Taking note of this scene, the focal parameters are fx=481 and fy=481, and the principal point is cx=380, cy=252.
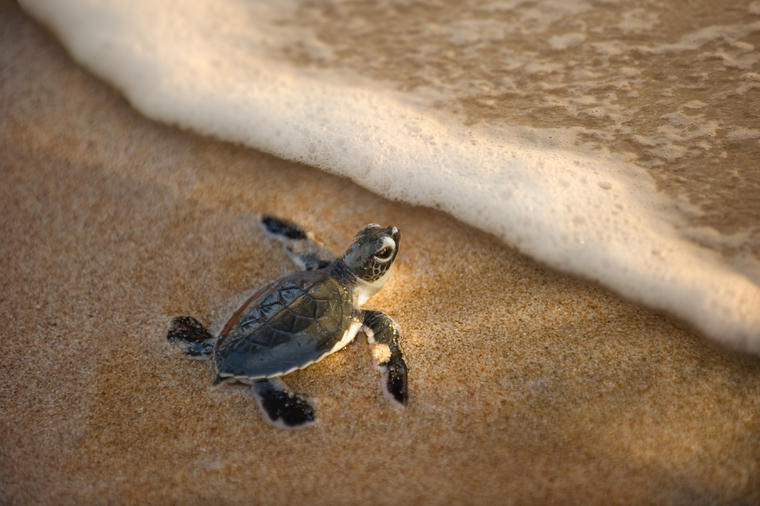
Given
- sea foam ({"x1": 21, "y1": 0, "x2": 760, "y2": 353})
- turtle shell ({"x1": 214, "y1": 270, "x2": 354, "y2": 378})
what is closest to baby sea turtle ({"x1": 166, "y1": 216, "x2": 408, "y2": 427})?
turtle shell ({"x1": 214, "y1": 270, "x2": 354, "y2": 378})

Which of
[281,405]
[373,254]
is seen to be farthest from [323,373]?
[373,254]

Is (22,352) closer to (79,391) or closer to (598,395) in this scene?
(79,391)

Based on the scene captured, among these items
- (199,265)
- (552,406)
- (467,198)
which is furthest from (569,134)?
(199,265)

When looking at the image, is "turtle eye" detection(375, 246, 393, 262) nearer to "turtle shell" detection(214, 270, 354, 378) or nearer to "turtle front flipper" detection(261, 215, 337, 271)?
"turtle shell" detection(214, 270, 354, 378)

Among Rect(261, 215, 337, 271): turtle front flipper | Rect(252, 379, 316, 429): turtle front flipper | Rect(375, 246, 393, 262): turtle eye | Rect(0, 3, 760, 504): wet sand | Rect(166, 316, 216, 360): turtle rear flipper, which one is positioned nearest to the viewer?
Rect(0, 3, 760, 504): wet sand

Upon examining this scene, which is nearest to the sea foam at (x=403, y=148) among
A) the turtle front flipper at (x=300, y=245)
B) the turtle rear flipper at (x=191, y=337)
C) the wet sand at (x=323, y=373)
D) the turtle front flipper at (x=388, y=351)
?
the wet sand at (x=323, y=373)

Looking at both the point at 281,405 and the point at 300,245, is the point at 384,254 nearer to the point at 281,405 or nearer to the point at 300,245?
the point at 300,245
